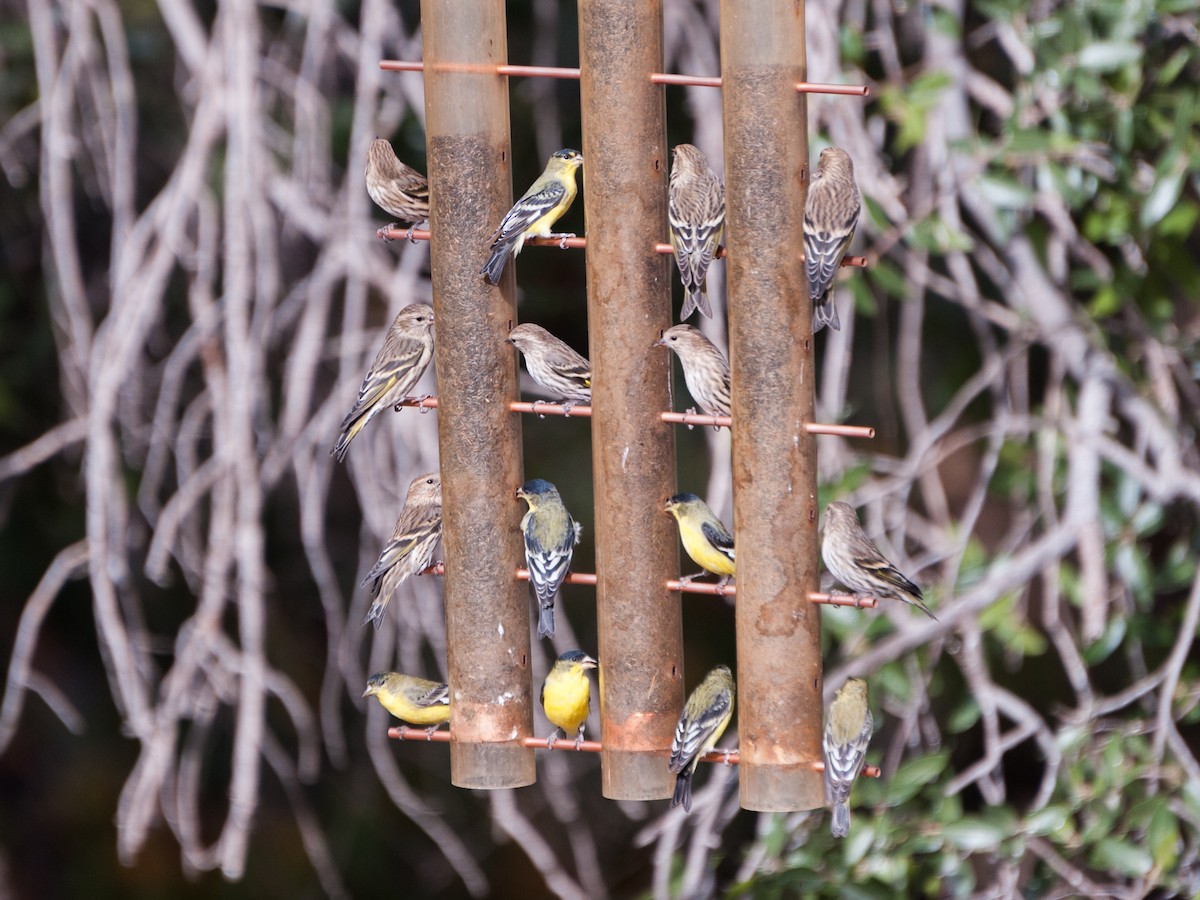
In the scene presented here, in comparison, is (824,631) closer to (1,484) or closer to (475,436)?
(475,436)

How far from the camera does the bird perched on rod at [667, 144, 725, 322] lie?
376cm

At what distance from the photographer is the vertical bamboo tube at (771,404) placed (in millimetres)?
3709

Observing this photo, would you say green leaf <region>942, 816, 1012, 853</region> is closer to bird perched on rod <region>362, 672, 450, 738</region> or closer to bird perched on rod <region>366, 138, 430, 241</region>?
bird perched on rod <region>362, 672, 450, 738</region>

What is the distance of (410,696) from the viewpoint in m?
4.46

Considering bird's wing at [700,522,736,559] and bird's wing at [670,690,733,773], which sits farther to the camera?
bird's wing at [700,522,736,559]

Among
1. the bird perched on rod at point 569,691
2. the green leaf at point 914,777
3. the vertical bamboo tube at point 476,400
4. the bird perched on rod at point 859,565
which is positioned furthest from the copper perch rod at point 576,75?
the green leaf at point 914,777

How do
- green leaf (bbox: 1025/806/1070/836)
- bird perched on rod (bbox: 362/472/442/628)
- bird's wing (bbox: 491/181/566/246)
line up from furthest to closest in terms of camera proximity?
green leaf (bbox: 1025/806/1070/836)
bird perched on rod (bbox: 362/472/442/628)
bird's wing (bbox: 491/181/566/246)

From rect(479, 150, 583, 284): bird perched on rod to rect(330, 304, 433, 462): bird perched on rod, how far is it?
336 millimetres

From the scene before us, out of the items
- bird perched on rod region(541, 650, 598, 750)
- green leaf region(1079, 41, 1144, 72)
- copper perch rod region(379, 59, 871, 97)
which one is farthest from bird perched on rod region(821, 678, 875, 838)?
green leaf region(1079, 41, 1144, 72)

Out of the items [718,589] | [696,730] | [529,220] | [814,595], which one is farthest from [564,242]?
[696,730]

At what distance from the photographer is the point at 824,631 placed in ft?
16.7

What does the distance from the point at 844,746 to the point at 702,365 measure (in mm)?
867

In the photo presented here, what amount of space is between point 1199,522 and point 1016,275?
2.97ft

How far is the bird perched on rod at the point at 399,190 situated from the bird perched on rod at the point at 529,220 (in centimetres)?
32
